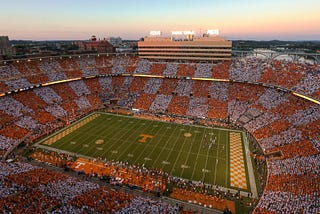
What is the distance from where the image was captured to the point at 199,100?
5278 cm

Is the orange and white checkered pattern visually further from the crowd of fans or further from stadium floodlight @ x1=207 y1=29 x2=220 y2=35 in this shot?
stadium floodlight @ x1=207 y1=29 x2=220 y2=35

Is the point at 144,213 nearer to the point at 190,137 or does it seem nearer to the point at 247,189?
the point at 247,189

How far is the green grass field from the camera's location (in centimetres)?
3078

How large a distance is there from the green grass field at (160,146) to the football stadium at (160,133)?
0.62ft

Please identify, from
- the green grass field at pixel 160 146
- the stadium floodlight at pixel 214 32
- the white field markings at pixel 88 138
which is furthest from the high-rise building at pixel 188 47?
the white field markings at pixel 88 138

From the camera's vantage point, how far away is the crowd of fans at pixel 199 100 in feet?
89.3

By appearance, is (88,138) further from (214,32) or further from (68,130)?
(214,32)

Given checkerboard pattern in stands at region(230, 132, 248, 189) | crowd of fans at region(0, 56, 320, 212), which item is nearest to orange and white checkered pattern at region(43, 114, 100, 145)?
crowd of fans at region(0, 56, 320, 212)

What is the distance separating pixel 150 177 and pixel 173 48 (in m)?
46.8

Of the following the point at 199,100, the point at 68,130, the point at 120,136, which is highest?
the point at 199,100

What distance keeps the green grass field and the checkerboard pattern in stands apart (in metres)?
0.71

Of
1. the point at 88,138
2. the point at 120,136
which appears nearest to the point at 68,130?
the point at 88,138

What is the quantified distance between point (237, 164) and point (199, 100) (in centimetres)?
2327

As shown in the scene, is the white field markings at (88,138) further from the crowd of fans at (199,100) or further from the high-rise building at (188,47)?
the high-rise building at (188,47)
